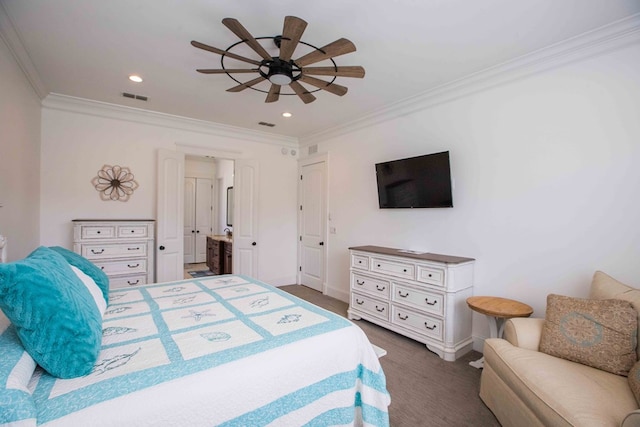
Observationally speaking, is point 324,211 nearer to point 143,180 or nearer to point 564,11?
point 143,180

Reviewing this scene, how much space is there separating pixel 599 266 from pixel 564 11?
1881mm

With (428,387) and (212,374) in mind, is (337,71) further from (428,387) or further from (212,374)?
(428,387)

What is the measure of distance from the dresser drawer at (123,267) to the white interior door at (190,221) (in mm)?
3692

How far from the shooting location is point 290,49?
77.5 inches

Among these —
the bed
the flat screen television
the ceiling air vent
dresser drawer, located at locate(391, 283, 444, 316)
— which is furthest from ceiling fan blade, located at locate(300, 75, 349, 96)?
the ceiling air vent

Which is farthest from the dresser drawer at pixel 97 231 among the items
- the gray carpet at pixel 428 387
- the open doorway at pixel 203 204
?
the open doorway at pixel 203 204

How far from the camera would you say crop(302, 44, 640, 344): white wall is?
2.19 meters

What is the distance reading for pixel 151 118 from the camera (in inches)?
165

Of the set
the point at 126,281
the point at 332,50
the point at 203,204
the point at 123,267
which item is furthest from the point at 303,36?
the point at 203,204

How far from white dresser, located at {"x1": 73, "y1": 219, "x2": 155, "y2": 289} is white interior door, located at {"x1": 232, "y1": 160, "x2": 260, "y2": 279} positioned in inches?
51.0

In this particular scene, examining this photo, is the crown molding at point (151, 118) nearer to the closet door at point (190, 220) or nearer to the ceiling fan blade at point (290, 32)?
the ceiling fan blade at point (290, 32)

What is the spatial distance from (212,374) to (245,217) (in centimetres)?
390

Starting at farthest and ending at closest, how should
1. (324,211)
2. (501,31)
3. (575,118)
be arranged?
(324,211)
(575,118)
(501,31)

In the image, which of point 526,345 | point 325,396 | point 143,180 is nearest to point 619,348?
point 526,345
